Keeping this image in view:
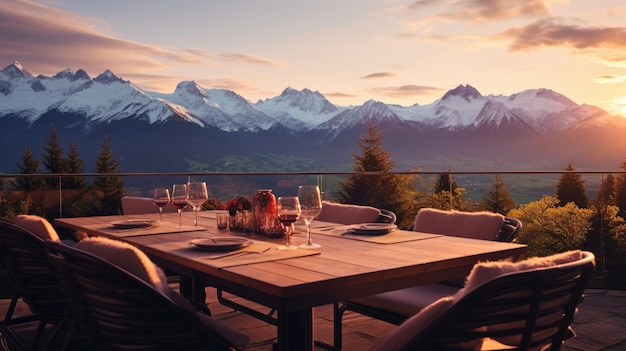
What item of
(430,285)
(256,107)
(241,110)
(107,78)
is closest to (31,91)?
(107,78)

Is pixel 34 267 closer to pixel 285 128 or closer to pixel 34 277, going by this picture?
pixel 34 277

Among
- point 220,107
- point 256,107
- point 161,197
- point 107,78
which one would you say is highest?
point 107,78

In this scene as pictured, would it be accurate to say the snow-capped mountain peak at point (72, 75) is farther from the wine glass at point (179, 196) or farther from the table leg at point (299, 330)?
the table leg at point (299, 330)

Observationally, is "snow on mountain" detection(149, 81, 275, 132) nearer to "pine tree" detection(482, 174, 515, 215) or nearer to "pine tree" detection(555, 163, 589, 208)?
"pine tree" detection(555, 163, 589, 208)

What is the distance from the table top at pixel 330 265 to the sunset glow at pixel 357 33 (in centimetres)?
633

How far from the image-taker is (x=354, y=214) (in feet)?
11.5

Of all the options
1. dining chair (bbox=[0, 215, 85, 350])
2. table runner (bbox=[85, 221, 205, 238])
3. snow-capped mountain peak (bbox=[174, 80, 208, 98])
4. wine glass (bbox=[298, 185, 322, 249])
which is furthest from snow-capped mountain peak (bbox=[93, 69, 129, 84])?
wine glass (bbox=[298, 185, 322, 249])

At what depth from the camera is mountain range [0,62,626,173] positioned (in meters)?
112

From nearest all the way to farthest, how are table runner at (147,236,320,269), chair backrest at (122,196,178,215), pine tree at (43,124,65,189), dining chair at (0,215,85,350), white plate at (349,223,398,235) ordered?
table runner at (147,236,320,269)
dining chair at (0,215,85,350)
white plate at (349,223,398,235)
chair backrest at (122,196,178,215)
pine tree at (43,124,65,189)

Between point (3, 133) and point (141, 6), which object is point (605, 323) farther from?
point (3, 133)

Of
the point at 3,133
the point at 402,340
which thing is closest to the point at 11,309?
the point at 402,340

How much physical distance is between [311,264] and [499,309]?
26.2 inches

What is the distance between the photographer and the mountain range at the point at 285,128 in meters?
112

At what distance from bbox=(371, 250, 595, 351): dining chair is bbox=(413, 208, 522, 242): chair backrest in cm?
128
